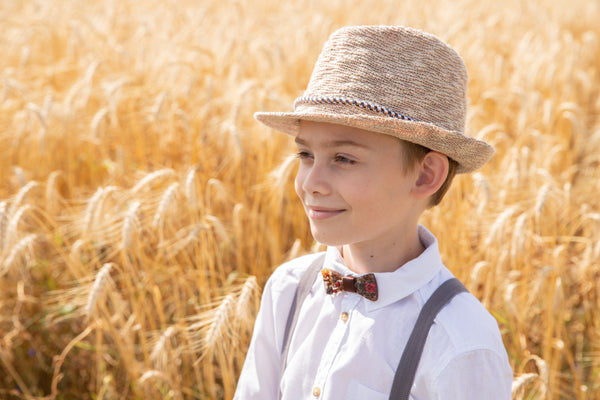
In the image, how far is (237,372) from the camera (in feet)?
6.75

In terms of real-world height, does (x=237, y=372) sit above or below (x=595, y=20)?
below

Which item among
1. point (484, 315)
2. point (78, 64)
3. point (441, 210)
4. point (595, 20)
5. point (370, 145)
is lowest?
point (484, 315)

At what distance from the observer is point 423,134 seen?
117 centimetres

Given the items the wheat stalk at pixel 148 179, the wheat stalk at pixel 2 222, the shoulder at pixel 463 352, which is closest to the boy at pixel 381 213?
the shoulder at pixel 463 352

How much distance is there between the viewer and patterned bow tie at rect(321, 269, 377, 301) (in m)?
1.20

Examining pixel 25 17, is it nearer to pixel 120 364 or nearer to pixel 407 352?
pixel 120 364

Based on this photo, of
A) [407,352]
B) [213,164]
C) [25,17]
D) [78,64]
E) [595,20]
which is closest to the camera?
[407,352]

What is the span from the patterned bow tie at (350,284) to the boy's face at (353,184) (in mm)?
78

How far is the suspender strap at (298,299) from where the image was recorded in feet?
4.38

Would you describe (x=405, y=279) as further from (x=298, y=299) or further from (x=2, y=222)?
(x=2, y=222)

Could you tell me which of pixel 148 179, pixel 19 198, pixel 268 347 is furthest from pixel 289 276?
pixel 19 198

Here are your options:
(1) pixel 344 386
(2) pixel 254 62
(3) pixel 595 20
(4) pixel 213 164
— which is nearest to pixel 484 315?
(1) pixel 344 386

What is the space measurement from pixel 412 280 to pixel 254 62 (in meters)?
2.86

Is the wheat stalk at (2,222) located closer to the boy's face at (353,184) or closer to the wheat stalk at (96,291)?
the wheat stalk at (96,291)
